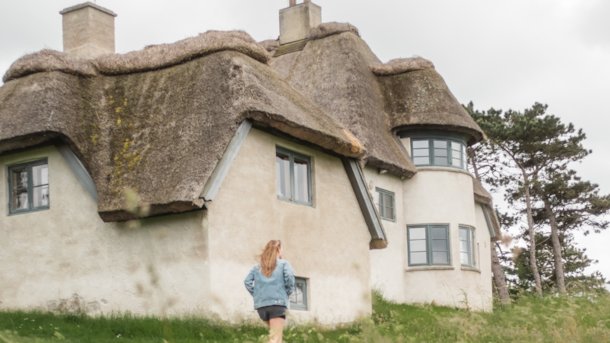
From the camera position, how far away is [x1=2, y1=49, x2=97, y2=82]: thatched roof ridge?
14.2 metres

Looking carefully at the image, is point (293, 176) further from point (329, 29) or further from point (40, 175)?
point (329, 29)

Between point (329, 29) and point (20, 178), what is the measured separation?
12.2 m

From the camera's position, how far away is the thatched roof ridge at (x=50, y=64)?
14156 millimetres

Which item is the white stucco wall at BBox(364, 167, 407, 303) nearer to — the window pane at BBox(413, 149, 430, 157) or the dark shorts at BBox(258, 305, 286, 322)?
the window pane at BBox(413, 149, 430, 157)

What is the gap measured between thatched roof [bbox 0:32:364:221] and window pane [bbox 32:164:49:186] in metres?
0.59

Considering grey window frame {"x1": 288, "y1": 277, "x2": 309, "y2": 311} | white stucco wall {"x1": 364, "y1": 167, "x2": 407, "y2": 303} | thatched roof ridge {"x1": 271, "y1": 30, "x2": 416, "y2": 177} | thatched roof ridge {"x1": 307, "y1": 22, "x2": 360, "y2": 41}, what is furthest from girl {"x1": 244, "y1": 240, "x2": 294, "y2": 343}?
thatched roof ridge {"x1": 307, "y1": 22, "x2": 360, "y2": 41}

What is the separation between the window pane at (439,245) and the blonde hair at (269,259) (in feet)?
42.9

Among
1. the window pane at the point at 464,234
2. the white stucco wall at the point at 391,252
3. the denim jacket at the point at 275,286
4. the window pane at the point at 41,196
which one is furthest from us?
the window pane at the point at 464,234

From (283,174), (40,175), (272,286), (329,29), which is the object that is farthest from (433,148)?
(272,286)

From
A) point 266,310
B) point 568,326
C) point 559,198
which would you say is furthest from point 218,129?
point 559,198

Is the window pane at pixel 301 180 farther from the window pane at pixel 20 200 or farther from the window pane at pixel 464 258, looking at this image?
the window pane at pixel 464 258

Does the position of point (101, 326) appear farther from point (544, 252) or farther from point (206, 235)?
point (544, 252)

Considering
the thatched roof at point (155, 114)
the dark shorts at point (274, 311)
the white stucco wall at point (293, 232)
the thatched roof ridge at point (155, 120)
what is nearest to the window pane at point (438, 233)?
the white stucco wall at point (293, 232)

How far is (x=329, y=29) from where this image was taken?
2339 centimetres
